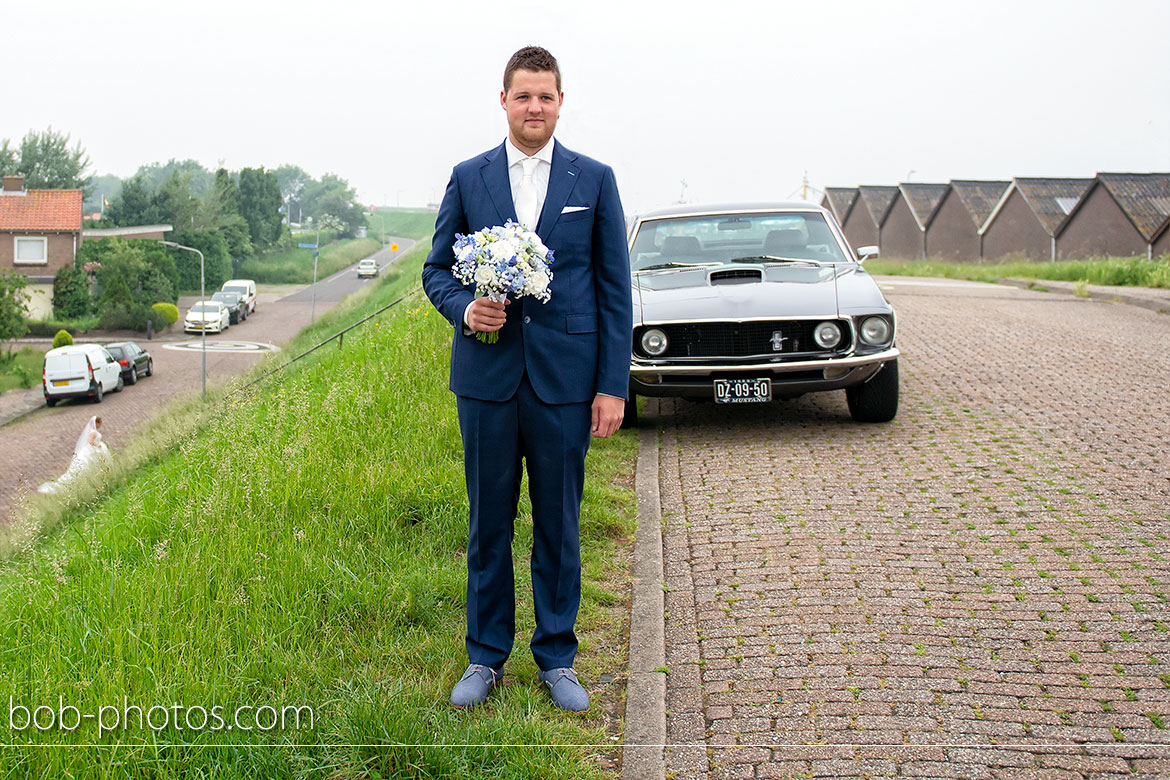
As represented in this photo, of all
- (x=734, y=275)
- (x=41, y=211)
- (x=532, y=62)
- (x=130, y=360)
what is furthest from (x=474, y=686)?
(x=41, y=211)

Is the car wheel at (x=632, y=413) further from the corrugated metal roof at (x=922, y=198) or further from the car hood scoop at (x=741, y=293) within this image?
the corrugated metal roof at (x=922, y=198)

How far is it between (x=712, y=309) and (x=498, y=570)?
4.32m

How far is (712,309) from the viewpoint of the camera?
7594mm

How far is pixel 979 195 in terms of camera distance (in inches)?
2279

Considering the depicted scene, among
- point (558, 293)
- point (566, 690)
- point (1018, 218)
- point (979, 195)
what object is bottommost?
point (566, 690)

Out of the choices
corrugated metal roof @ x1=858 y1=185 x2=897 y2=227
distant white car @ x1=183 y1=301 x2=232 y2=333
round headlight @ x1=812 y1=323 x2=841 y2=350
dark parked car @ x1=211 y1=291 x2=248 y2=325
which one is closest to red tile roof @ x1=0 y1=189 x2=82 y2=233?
dark parked car @ x1=211 y1=291 x2=248 y2=325

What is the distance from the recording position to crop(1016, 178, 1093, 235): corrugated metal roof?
4975 centimetres

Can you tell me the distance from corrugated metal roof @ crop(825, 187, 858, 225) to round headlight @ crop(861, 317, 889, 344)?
70235 millimetres

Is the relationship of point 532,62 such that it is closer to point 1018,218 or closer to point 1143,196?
point 1143,196

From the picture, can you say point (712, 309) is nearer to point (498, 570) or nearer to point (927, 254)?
point (498, 570)

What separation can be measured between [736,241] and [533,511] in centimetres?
586

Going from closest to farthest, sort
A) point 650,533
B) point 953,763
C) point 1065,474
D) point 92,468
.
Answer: point 953,763, point 650,533, point 1065,474, point 92,468

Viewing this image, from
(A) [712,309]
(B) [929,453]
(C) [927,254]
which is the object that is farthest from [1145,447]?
(C) [927,254]

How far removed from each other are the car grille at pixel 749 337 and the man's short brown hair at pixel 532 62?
4.35 meters
